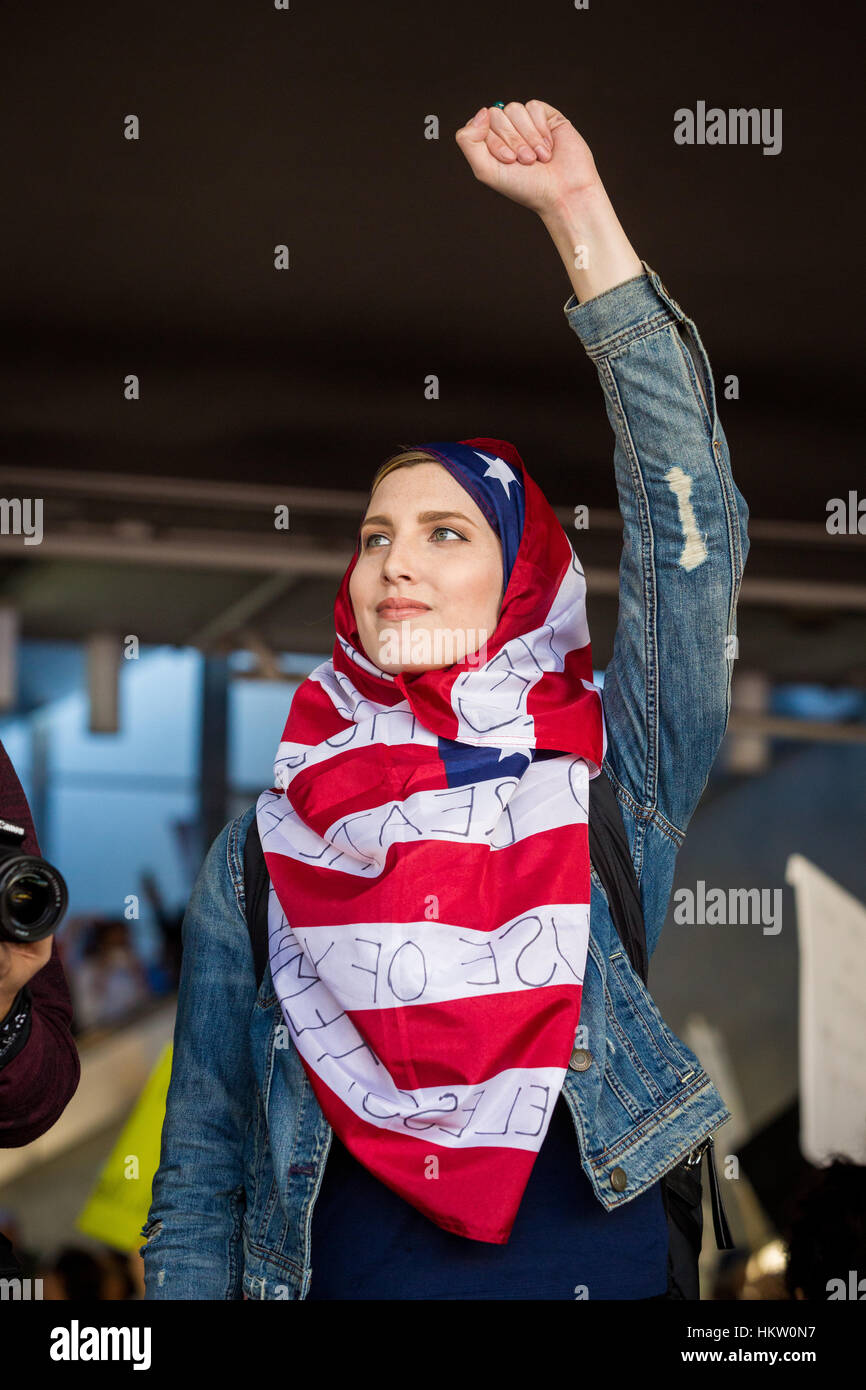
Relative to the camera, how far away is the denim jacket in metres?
1.35

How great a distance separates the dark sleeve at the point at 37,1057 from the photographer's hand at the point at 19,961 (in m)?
0.06

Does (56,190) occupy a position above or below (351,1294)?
above

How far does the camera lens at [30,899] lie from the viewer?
1204mm

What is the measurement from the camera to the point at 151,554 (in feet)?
15.0

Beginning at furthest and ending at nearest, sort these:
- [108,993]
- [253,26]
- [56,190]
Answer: [108,993] < [56,190] < [253,26]

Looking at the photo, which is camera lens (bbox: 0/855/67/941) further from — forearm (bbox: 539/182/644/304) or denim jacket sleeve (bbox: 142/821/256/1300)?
forearm (bbox: 539/182/644/304)

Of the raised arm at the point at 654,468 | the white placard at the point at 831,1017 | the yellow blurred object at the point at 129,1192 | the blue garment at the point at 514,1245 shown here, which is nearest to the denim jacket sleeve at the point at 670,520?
the raised arm at the point at 654,468

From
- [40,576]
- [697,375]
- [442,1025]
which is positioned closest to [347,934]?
[442,1025]

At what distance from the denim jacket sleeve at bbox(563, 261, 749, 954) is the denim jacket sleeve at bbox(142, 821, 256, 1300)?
503 mm

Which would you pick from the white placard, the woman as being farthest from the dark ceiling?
the white placard

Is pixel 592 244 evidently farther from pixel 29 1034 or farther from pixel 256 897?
pixel 29 1034

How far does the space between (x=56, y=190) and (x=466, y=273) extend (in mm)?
907

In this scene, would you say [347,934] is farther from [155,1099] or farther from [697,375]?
[155,1099]

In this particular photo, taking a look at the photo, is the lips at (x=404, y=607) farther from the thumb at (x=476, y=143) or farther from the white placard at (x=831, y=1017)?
the white placard at (x=831, y=1017)
